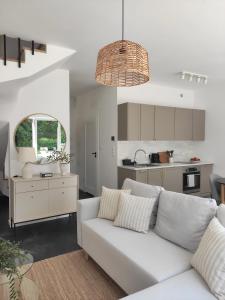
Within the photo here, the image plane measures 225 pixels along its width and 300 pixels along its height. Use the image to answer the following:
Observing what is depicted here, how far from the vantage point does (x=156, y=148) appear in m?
5.59

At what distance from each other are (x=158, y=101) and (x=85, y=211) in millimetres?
3608

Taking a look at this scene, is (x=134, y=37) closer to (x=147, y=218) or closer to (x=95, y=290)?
(x=147, y=218)

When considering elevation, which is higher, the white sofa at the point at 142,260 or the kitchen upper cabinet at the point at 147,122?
the kitchen upper cabinet at the point at 147,122

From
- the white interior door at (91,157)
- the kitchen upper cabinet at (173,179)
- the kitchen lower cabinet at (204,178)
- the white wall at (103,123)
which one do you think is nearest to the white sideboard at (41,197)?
the white wall at (103,123)

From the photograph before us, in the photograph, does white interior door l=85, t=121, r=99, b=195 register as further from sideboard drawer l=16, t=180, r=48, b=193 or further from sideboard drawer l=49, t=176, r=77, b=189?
sideboard drawer l=16, t=180, r=48, b=193

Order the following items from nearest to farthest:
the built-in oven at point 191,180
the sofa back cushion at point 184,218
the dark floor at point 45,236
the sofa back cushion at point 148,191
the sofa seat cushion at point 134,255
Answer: the sofa seat cushion at point 134,255
the sofa back cushion at point 184,218
the sofa back cushion at point 148,191
the dark floor at point 45,236
the built-in oven at point 191,180

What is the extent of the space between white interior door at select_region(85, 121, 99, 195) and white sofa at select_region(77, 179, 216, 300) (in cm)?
294

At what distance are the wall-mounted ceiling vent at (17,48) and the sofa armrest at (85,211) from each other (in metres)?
1.91

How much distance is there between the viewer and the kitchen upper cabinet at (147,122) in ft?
16.0

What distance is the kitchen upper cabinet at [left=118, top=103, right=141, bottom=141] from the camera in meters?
4.66

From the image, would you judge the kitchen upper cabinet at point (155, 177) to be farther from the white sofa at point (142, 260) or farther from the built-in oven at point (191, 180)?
the white sofa at point (142, 260)

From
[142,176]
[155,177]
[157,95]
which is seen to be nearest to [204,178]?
[155,177]

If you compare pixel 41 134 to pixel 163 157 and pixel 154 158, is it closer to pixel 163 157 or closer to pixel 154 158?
pixel 154 158

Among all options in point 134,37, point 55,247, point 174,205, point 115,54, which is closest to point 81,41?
point 134,37
